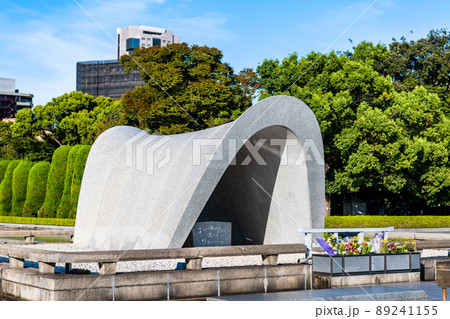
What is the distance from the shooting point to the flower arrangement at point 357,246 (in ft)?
35.2

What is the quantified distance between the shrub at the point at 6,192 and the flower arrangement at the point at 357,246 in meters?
36.7

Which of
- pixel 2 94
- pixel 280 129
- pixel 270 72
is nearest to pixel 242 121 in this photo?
pixel 280 129

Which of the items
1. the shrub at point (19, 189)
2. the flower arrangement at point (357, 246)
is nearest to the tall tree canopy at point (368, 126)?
the shrub at point (19, 189)

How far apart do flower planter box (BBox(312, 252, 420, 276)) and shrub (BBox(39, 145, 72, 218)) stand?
99.4ft

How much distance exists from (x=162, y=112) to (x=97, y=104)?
23931mm

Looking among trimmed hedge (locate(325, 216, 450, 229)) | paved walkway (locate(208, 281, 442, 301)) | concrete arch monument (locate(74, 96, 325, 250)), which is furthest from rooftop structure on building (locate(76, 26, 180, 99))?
paved walkway (locate(208, 281, 442, 301))

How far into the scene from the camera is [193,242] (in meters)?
15.7

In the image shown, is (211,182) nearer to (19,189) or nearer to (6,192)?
(19,189)

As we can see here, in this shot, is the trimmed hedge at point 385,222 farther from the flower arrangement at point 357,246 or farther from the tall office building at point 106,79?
the tall office building at point 106,79

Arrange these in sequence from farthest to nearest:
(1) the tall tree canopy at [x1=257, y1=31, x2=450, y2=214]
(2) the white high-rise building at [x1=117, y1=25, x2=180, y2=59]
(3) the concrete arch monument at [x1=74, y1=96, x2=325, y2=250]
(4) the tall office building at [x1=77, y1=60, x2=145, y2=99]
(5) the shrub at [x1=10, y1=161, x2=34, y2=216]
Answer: (2) the white high-rise building at [x1=117, y1=25, x2=180, y2=59], (4) the tall office building at [x1=77, y1=60, x2=145, y2=99], (5) the shrub at [x1=10, y1=161, x2=34, y2=216], (1) the tall tree canopy at [x1=257, y1=31, x2=450, y2=214], (3) the concrete arch monument at [x1=74, y1=96, x2=325, y2=250]

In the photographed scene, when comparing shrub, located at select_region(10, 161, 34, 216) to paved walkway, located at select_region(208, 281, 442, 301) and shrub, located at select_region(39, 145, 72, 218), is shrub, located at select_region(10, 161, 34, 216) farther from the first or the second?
paved walkway, located at select_region(208, 281, 442, 301)

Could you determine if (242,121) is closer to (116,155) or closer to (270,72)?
(116,155)

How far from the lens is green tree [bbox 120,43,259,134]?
39844 millimetres

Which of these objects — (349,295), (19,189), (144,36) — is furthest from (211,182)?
(144,36)
